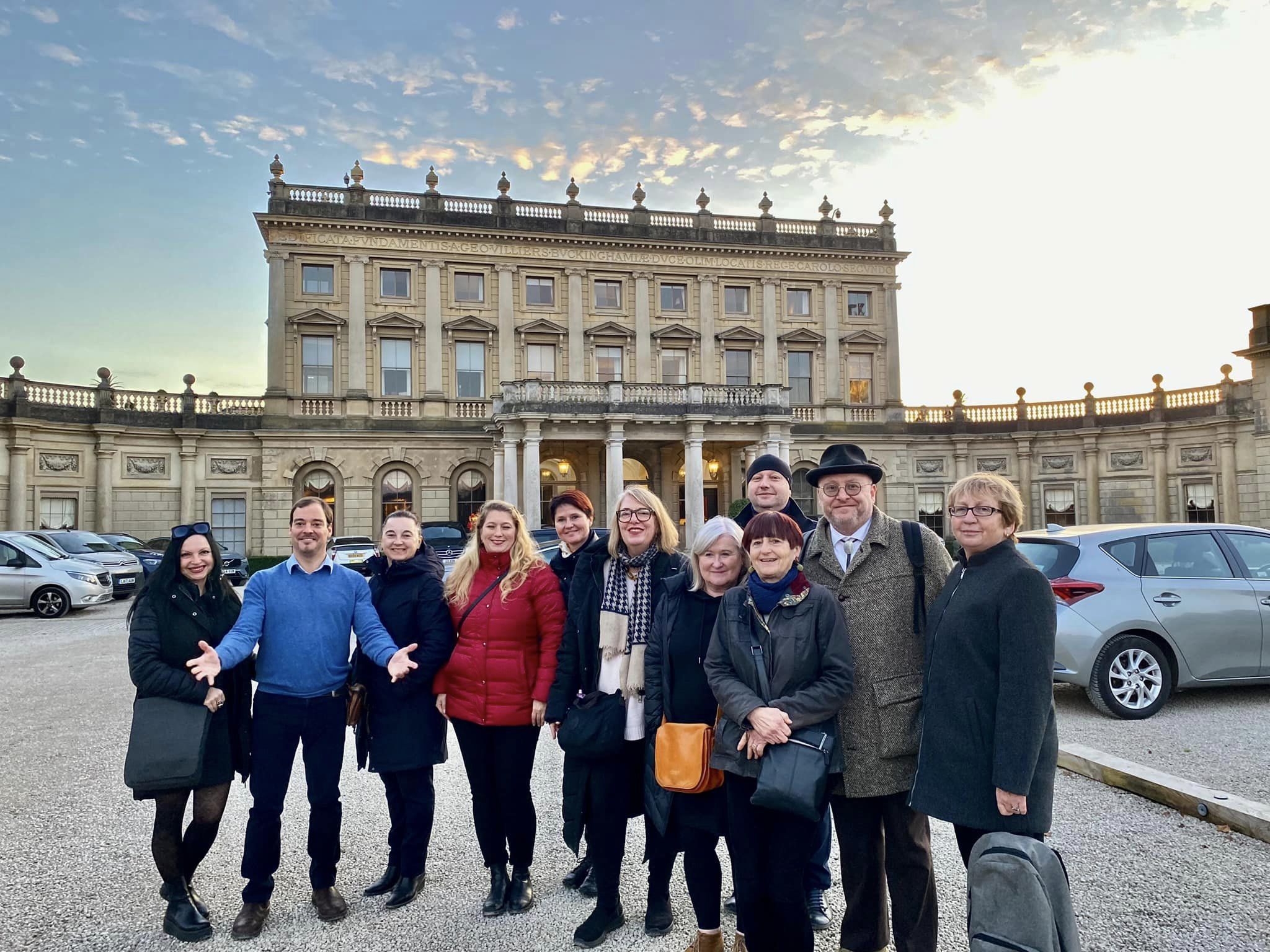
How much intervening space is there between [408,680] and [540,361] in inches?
1224

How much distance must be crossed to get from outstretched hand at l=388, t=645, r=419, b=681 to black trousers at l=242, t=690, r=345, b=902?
42cm

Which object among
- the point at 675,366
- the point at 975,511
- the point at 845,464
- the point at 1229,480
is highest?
the point at 675,366

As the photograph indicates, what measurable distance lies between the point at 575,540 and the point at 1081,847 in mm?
3492

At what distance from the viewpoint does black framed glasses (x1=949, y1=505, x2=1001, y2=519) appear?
317 centimetres

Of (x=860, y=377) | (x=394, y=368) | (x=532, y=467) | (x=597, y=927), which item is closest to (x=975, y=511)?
(x=597, y=927)

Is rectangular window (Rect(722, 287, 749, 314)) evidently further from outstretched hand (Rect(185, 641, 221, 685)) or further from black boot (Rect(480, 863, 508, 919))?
outstretched hand (Rect(185, 641, 221, 685))

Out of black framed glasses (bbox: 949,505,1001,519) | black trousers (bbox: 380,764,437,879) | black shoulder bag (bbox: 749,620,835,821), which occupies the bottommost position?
black trousers (bbox: 380,764,437,879)

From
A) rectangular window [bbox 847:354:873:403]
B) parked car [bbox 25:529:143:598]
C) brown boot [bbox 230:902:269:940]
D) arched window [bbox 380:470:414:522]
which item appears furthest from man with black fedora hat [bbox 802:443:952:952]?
rectangular window [bbox 847:354:873:403]

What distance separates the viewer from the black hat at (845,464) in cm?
368

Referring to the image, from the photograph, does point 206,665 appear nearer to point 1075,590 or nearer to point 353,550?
point 1075,590

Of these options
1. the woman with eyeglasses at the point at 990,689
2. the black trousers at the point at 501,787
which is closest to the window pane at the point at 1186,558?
the woman with eyeglasses at the point at 990,689

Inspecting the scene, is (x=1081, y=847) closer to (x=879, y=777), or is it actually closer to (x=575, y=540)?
(x=879, y=777)

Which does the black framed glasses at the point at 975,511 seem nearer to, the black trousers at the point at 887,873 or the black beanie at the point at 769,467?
the black trousers at the point at 887,873

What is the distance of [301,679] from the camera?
13.4ft
